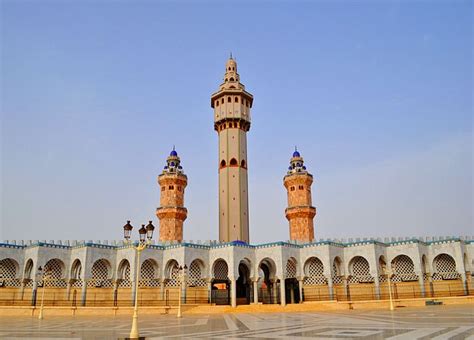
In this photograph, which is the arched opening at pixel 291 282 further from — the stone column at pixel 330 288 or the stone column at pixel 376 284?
the stone column at pixel 376 284

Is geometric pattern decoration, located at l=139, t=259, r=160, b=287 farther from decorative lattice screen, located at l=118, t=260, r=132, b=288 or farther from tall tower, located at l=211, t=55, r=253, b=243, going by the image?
tall tower, located at l=211, t=55, r=253, b=243

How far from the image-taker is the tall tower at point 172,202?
170 ft

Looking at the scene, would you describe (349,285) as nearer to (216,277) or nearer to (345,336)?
(216,277)

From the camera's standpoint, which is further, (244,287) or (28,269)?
(244,287)

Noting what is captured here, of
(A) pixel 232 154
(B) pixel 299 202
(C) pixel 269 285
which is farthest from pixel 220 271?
(B) pixel 299 202

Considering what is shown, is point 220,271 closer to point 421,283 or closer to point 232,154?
point 232,154

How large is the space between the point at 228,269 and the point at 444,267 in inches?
806

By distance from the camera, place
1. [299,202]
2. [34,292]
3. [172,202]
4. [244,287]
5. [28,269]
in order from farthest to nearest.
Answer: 1. [299,202]
2. [172,202]
3. [244,287]
4. [28,269]
5. [34,292]

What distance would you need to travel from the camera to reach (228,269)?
125ft

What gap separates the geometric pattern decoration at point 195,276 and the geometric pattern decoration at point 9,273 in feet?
51.2

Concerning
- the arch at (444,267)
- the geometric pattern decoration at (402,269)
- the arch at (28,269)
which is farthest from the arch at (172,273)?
the arch at (444,267)

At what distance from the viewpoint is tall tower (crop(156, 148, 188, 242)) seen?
170 ft

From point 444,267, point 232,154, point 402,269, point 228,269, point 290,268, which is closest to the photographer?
point 228,269

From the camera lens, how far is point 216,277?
137ft
